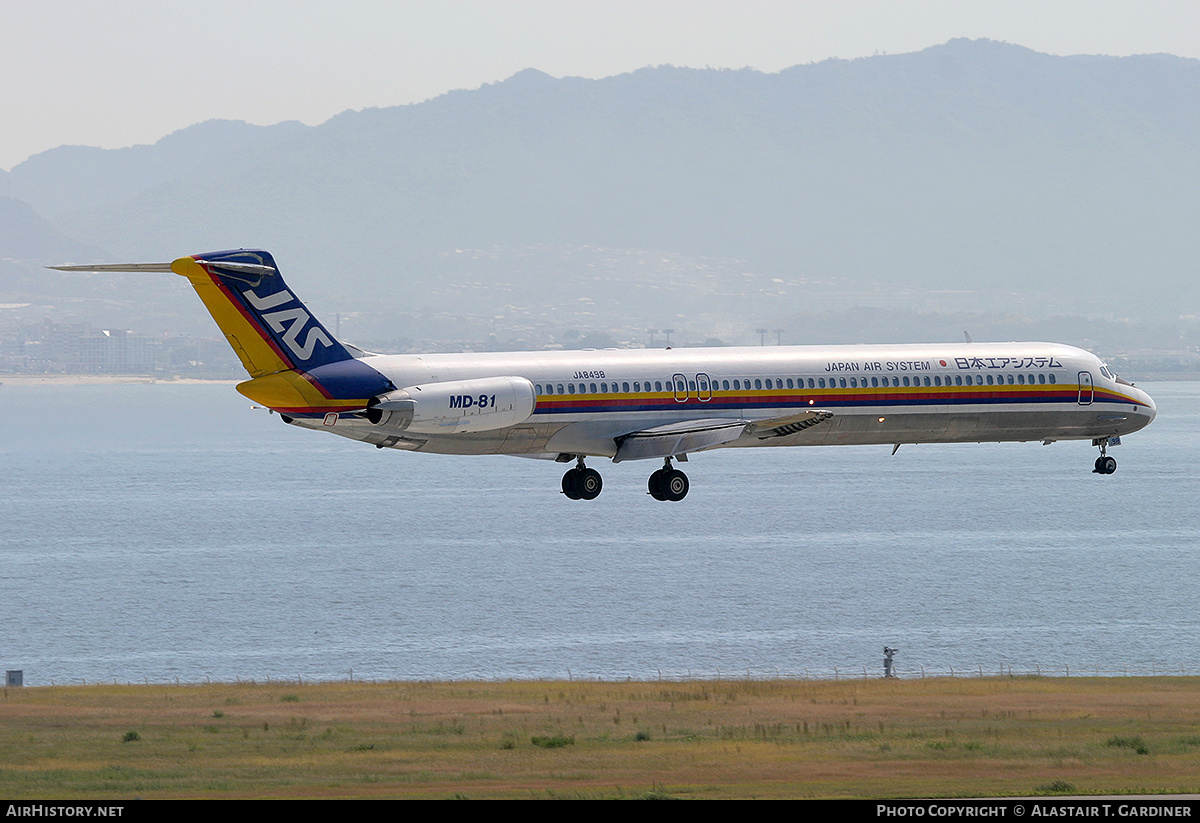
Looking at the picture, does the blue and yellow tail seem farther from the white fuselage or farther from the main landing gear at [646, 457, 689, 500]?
the main landing gear at [646, 457, 689, 500]

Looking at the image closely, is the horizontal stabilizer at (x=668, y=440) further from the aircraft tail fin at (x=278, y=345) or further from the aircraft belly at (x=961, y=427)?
the aircraft tail fin at (x=278, y=345)

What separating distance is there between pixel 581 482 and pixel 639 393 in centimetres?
385

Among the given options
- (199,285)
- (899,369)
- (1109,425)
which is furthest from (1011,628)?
(199,285)

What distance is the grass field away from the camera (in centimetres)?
5459

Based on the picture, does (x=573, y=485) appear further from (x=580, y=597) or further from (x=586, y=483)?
(x=580, y=597)

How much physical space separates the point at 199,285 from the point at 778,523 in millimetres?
154677

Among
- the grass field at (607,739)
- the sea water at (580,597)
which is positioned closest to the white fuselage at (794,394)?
the grass field at (607,739)

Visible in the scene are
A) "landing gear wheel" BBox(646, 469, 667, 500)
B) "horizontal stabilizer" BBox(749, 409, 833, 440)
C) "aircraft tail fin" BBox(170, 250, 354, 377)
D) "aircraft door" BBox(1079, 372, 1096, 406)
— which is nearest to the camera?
"aircraft tail fin" BBox(170, 250, 354, 377)

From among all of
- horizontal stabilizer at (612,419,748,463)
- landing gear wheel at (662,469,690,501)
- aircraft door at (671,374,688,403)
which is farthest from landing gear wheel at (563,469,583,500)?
aircraft door at (671,374,688,403)

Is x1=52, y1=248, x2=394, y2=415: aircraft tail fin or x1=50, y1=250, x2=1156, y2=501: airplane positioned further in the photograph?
x1=50, y1=250, x2=1156, y2=501: airplane

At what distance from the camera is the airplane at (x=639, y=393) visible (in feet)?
157

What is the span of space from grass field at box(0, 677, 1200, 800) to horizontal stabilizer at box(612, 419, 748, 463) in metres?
11.4

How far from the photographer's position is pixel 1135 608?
13075cm

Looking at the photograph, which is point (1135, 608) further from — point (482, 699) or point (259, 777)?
point (259, 777)
